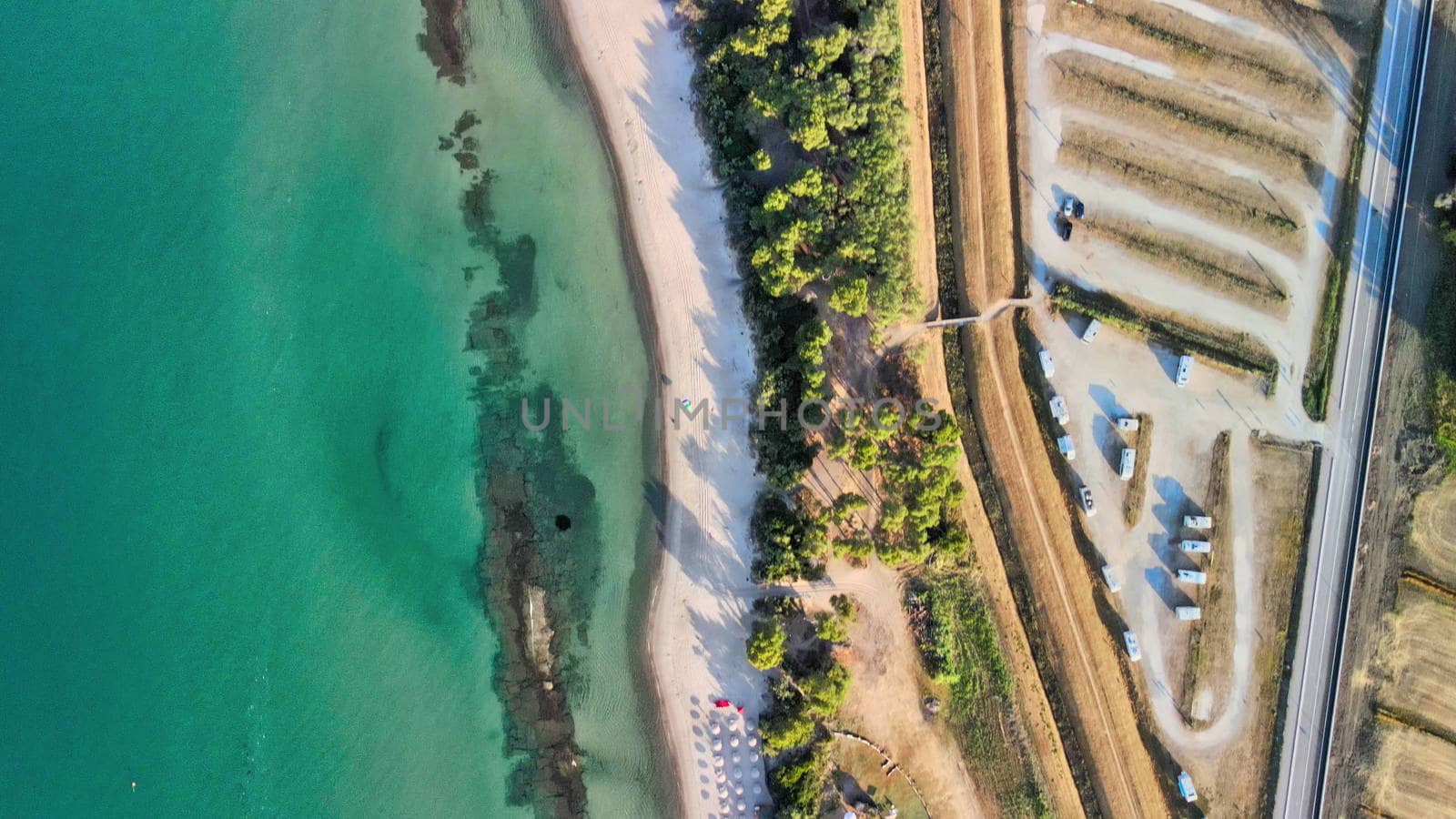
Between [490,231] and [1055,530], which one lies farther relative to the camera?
[490,231]

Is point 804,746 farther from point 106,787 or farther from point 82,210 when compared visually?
point 82,210

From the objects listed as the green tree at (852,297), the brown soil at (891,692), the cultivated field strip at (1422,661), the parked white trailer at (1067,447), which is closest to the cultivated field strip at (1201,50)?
the green tree at (852,297)

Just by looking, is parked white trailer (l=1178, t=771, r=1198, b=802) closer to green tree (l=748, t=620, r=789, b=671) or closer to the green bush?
the green bush

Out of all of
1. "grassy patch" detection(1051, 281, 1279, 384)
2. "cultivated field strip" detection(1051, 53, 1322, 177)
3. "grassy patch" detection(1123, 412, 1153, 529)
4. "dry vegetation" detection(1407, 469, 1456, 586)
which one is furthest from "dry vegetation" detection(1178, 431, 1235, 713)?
"cultivated field strip" detection(1051, 53, 1322, 177)

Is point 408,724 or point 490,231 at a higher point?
point 490,231

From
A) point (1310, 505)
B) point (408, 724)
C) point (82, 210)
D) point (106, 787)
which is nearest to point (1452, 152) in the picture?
point (1310, 505)

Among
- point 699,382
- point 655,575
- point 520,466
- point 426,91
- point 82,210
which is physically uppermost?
point 426,91
